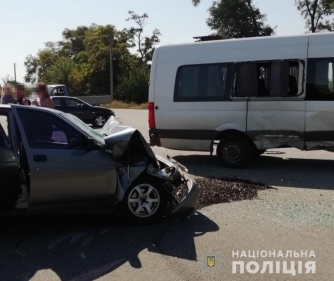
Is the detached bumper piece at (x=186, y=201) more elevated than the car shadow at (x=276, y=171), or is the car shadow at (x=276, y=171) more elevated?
the detached bumper piece at (x=186, y=201)

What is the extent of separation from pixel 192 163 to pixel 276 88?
94.5 inches

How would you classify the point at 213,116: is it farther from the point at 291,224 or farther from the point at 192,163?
the point at 291,224

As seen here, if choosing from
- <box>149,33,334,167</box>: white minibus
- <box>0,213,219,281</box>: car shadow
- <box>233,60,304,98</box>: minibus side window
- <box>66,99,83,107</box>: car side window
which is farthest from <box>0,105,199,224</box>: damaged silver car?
<box>66,99,83,107</box>: car side window

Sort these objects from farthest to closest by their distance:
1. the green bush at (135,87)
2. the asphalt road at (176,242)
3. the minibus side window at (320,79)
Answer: the green bush at (135,87), the minibus side window at (320,79), the asphalt road at (176,242)

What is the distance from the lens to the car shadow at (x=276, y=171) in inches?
320

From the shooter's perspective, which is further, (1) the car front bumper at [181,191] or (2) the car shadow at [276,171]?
(2) the car shadow at [276,171]

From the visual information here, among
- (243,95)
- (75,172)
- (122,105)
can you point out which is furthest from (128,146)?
(122,105)

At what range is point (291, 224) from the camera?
18.8 ft

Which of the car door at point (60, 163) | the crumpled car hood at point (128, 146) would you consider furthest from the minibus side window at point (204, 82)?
the car door at point (60, 163)

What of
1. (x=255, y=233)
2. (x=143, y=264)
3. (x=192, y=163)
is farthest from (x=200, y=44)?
(x=143, y=264)

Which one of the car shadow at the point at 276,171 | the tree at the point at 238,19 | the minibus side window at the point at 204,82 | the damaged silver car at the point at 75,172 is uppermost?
the tree at the point at 238,19

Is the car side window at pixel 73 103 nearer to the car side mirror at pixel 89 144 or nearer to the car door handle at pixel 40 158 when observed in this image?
the car side mirror at pixel 89 144

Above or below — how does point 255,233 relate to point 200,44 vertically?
below

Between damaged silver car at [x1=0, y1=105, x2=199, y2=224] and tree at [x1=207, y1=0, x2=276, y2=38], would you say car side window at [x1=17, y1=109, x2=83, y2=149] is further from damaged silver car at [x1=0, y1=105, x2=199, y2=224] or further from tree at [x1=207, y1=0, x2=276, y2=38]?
tree at [x1=207, y1=0, x2=276, y2=38]
